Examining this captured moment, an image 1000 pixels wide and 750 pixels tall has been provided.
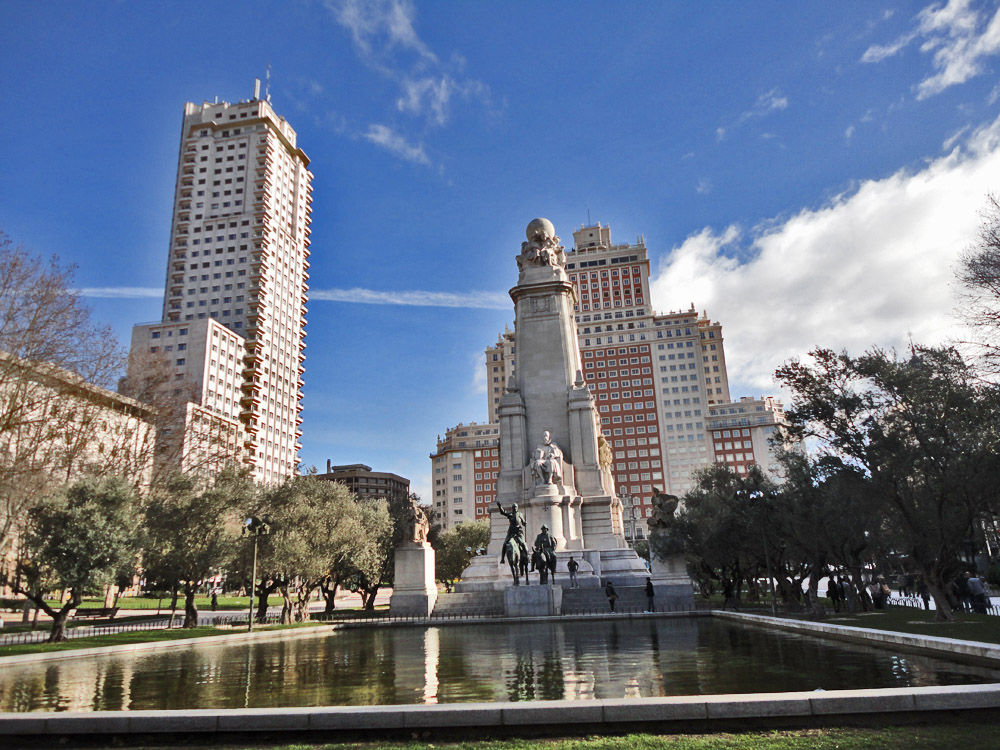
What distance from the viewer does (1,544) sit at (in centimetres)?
2327

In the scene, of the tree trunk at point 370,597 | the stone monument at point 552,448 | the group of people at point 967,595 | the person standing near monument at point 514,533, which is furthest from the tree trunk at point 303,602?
the group of people at point 967,595

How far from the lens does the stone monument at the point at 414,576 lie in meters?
31.5

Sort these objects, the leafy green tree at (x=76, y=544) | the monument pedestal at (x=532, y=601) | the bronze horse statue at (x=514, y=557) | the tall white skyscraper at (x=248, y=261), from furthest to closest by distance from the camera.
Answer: the tall white skyscraper at (x=248, y=261) → the bronze horse statue at (x=514, y=557) → the monument pedestal at (x=532, y=601) → the leafy green tree at (x=76, y=544)

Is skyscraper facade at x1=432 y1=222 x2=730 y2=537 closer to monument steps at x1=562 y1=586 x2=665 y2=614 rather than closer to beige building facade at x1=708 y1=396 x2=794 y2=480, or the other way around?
beige building facade at x1=708 y1=396 x2=794 y2=480

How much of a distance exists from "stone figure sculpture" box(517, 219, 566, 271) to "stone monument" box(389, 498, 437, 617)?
20042mm

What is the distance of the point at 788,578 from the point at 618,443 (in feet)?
262

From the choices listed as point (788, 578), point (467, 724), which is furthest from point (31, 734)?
point (788, 578)

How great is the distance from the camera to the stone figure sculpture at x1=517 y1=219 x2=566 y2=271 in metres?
45.4

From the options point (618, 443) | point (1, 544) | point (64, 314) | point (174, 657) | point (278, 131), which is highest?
point (278, 131)

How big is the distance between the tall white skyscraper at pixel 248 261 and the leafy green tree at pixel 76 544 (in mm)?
71488

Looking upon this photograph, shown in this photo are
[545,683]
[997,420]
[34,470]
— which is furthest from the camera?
[34,470]

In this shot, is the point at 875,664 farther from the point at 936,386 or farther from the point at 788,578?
the point at 788,578

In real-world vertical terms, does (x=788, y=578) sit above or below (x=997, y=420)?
below

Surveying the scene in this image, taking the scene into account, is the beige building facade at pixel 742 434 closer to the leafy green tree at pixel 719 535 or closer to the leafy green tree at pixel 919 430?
the leafy green tree at pixel 719 535
